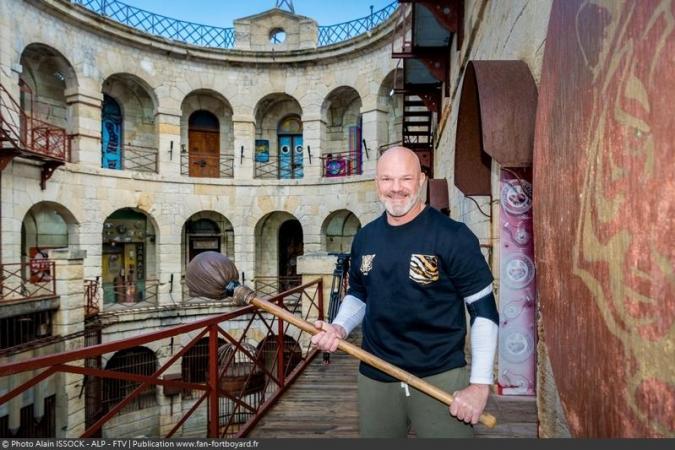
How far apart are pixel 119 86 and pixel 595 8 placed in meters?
20.5

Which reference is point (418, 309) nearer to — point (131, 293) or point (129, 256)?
point (131, 293)

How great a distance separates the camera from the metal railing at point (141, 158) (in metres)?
17.8

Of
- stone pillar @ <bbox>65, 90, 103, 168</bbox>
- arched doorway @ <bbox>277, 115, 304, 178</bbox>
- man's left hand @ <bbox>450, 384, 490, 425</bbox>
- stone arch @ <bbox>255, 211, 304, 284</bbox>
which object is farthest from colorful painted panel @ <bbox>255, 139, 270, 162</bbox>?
man's left hand @ <bbox>450, 384, 490, 425</bbox>

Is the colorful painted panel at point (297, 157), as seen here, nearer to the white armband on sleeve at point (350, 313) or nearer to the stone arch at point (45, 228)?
the stone arch at point (45, 228)

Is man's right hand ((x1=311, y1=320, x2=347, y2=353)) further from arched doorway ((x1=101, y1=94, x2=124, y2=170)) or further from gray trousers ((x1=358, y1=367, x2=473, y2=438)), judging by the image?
arched doorway ((x1=101, y1=94, x2=124, y2=170))

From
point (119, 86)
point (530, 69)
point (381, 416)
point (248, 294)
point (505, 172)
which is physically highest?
point (119, 86)

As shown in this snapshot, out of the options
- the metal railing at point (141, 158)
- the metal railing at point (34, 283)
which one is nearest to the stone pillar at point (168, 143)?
the metal railing at point (141, 158)

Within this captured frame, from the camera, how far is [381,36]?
52.3 feet

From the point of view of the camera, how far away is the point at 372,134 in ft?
56.4

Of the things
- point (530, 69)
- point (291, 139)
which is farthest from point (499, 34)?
point (291, 139)

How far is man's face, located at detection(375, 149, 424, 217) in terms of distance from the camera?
1964 mm

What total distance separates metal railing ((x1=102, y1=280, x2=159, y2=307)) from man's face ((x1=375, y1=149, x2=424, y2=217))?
1660cm

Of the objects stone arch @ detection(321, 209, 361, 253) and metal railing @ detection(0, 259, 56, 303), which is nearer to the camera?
metal railing @ detection(0, 259, 56, 303)

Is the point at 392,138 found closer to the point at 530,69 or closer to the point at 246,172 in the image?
the point at 246,172
